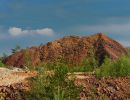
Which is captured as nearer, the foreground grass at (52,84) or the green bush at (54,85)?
the foreground grass at (52,84)

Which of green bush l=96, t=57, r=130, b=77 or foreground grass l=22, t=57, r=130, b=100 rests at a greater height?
green bush l=96, t=57, r=130, b=77

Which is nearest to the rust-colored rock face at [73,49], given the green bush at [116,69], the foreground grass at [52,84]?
the green bush at [116,69]

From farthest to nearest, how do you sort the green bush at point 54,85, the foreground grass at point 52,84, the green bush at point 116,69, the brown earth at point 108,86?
the green bush at point 116,69
the brown earth at point 108,86
the green bush at point 54,85
the foreground grass at point 52,84

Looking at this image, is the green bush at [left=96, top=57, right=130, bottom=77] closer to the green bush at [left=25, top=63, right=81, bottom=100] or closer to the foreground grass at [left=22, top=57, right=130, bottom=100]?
the foreground grass at [left=22, top=57, right=130, bottom=100]

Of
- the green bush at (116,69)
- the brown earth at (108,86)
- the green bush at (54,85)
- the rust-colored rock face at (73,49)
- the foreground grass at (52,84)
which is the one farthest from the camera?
the rust-colored rock face at (73,49)

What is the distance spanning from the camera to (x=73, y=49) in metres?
45.8

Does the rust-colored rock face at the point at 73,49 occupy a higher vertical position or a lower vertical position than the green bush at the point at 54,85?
higher

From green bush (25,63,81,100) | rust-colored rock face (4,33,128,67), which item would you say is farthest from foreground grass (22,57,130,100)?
rust-colored rock face (4,33,128,67)

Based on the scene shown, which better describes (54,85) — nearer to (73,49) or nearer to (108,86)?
(108,86)

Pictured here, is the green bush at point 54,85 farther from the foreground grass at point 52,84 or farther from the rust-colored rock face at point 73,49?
the rust-colored rock face at point 73,49

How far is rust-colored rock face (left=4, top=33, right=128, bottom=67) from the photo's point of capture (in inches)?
1745

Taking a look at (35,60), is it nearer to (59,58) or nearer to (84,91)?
(84,91)

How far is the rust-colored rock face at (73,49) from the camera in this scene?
44.3m

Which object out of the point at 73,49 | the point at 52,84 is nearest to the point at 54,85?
the point at 52,84
